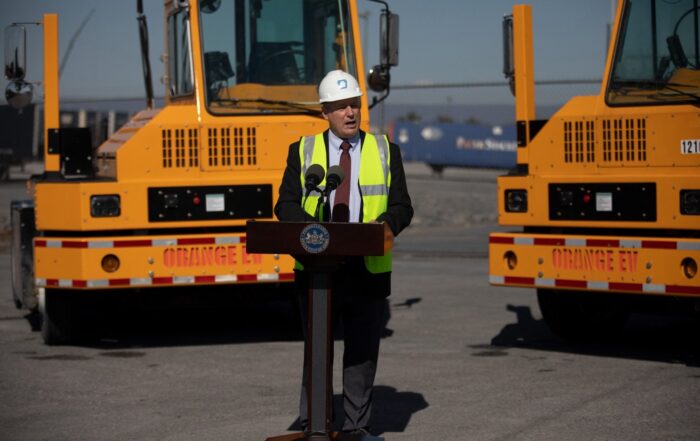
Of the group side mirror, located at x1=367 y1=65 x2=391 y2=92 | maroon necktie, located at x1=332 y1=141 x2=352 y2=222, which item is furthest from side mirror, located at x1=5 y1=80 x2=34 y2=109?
maroon necktie, located at x1=332 y1=141 x2=352 y2=222

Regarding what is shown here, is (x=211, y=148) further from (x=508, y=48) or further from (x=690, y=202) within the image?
(x=690, y=202)

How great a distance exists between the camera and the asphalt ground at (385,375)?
7.35 metres

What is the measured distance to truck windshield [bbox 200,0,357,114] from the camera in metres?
10.5

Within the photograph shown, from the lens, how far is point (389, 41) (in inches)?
424

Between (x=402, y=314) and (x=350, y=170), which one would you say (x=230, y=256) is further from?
(x=350, y=170)

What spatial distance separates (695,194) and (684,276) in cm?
56

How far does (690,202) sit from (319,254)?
4060mm

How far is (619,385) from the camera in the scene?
8.55 meters

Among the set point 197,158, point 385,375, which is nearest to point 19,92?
point 197,158

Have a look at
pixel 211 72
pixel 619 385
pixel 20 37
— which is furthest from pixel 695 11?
pixel 20 37

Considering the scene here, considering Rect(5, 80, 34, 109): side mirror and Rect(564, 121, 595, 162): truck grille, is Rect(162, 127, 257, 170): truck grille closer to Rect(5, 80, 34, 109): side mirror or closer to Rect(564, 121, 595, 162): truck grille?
Rect(5, 80, 34, 109): side mirror

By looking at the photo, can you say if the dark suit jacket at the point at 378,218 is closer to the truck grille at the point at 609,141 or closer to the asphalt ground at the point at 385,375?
the asphalt ground at the point at 385,375

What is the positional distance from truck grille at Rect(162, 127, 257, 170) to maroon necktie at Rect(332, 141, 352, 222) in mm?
3761

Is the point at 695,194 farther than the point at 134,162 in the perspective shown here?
No
